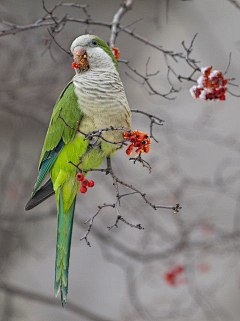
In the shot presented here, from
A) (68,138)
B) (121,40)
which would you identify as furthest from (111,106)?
(121,40)

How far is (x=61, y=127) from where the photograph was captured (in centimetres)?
194

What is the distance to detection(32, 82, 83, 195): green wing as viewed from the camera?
6.18 feet

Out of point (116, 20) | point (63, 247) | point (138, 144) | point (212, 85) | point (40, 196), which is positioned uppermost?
point (116, 20)

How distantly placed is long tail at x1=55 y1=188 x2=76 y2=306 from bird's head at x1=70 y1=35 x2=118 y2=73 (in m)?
0.58

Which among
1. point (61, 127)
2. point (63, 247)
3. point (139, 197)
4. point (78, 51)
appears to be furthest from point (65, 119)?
point (139, 197)

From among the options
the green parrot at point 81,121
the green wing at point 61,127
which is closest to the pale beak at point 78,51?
the green parrot at point 81,121

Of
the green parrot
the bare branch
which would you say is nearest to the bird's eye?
the green parrot

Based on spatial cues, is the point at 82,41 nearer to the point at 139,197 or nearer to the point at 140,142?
the point at 140,142

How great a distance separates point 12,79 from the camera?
9.74 ft

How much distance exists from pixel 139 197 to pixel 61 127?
172cm

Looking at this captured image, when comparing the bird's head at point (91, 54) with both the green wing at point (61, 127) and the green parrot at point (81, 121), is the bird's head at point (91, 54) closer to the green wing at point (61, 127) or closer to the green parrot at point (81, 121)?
the green parrot at point (81, 121)

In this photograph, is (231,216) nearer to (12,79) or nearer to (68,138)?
(12,79)

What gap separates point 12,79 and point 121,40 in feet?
9.92

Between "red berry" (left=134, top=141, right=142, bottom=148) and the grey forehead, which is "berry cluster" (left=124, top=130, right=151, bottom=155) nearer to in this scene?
"red berry" (left=134, top=141, right=142, bottom=148)
